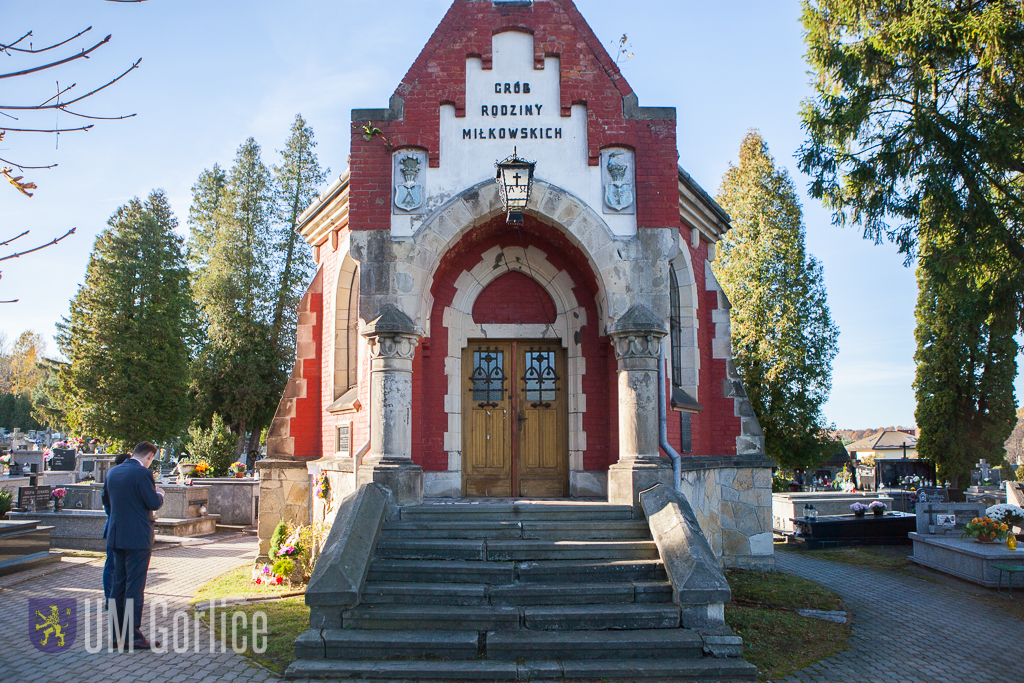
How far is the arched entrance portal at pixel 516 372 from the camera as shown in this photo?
32.0ft

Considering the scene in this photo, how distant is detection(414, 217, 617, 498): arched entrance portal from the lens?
9750 mm

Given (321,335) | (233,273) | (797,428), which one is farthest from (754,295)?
(233,273)

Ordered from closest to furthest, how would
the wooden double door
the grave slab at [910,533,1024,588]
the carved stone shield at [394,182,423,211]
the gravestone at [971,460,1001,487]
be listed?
the carved stone shield at [394,182,423,211]
the wooden double door
the grave slab at [910,533,1024,588]
the gravestone at [971,460,1001,487]

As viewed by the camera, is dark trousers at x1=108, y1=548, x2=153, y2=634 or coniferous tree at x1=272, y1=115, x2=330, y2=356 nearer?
dark trousers at x1=108, y1=548, x2=153, y2=634

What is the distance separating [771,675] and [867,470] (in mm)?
28978

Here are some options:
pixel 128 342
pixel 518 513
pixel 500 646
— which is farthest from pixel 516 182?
pixel 128 342

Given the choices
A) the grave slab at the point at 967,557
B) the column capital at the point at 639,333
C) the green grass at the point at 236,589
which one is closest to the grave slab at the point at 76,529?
the green grass at the point at 236,589

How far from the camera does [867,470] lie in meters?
31.2

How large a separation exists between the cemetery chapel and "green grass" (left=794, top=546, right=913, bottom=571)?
3365mm

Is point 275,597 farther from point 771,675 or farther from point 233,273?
point 233,273

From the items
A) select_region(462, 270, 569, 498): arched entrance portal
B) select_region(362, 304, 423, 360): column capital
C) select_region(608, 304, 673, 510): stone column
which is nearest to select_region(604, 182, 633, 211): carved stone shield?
select_region(608, 304, 673, 510): stone column

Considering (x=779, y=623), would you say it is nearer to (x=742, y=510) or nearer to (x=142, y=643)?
(x=742, y=510)

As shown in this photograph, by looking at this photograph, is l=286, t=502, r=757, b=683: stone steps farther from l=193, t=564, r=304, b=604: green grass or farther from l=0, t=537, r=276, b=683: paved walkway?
l=193, t=564, r=304, b=604: green grass

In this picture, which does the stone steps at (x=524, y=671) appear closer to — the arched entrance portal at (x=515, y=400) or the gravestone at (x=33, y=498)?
the arched entrance portal at (x=515, y=400)
